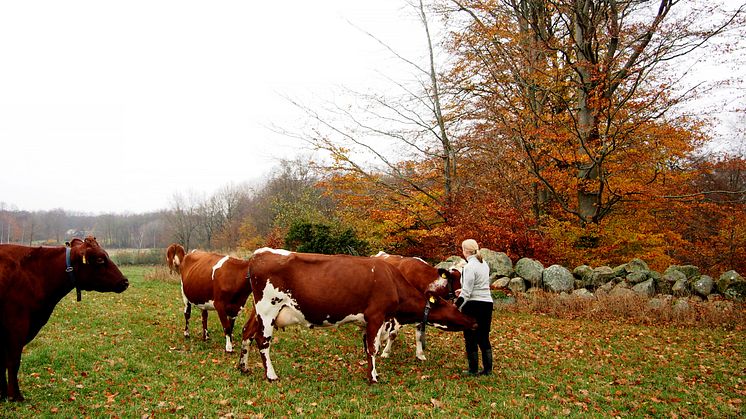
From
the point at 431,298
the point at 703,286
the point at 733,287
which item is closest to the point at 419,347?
the point at 431,298

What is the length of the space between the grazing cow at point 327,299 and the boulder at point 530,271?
830 cm

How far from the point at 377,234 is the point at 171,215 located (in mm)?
60196

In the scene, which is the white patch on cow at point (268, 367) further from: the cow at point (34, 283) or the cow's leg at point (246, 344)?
the cow at point (34, 283)

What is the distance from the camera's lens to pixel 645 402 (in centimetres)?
641

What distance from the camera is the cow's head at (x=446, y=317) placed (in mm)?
7148

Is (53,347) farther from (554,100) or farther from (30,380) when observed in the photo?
(554,100)

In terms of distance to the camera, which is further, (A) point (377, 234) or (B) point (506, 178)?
(A) point (377, 234)

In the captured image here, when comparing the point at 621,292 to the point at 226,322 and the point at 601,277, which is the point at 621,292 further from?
the point at 226,322

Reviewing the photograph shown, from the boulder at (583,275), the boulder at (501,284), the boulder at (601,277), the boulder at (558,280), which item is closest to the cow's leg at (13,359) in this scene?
the boulder at (501,284)

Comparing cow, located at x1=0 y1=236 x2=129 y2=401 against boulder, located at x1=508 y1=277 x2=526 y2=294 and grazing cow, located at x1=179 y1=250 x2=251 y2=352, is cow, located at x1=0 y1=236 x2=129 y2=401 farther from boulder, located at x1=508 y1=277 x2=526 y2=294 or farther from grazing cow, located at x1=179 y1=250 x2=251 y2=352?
boulder, located at x1=508 y1=277 x2=526 y2=294

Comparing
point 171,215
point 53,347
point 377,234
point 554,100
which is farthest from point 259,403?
point 171,215

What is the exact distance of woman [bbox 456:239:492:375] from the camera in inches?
281

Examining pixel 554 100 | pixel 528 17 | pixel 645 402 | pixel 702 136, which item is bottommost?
pixel 645 402

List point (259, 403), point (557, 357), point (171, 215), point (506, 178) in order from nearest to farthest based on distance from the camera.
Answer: point (259, 403) < point (557, 357) < point (506, 178) < point (171, 215)
